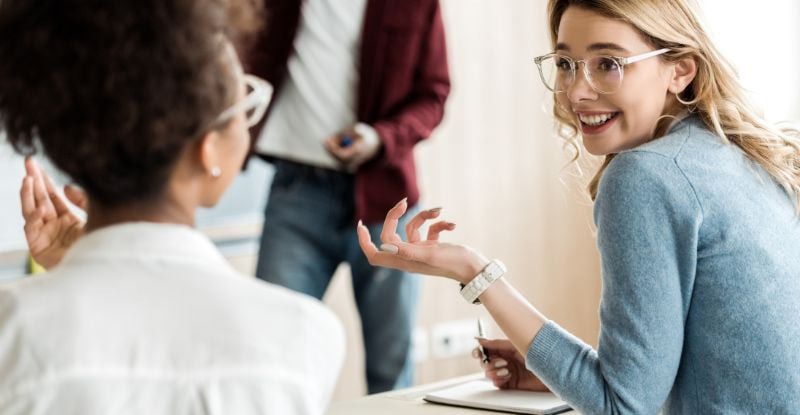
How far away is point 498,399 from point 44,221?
30.3 inches

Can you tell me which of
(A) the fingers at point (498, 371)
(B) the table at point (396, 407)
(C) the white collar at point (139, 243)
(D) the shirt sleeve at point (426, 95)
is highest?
(C) the white collar at point (139, 243)

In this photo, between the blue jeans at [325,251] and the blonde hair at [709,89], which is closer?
the blonde hair at [709,89]

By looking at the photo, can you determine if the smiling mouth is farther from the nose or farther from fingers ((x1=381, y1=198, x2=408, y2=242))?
fingers ((x1=381, y1=198, x2=408, y2=242))

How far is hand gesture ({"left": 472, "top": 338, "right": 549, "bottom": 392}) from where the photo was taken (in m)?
1.90

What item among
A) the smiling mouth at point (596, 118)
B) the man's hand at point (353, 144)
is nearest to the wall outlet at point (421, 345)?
the man's hand at point (353, 144)

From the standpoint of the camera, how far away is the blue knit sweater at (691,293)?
5.11 feet

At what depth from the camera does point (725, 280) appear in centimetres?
158

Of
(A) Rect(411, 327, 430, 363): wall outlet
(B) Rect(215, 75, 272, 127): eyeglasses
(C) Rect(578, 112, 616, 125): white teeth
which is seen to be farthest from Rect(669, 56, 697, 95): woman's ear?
(A) Rect(411, 327, 430, 363): wall outlet

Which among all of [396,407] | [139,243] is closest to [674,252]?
[396,407]

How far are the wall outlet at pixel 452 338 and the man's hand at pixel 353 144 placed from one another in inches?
54.0

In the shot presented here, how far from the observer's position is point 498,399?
183cm

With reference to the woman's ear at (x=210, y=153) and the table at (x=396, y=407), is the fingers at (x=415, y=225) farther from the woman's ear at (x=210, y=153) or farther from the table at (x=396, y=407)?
the woman's ear at (x=210, y=153)

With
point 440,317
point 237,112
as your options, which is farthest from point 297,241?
point 237,112

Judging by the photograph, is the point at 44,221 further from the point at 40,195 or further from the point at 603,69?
the point at 603,69
